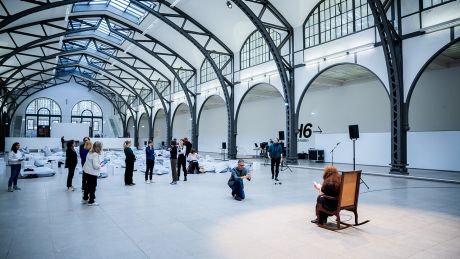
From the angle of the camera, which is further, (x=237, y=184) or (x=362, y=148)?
(x=362, y=148)

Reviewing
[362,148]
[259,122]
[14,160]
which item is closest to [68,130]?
[259,122]

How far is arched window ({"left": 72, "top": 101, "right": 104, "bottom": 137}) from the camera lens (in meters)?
44.0

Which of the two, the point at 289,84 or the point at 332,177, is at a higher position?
the point at 289,84

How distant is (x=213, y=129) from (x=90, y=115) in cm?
2360

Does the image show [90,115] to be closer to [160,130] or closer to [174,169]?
[160,130]

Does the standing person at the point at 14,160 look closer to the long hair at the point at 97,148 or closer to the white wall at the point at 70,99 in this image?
the long hair at the point at 97,148

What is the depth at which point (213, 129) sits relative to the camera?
31547mm

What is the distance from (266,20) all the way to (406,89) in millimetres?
8618

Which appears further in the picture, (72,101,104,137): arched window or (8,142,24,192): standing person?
(72,101,104,137): arched window

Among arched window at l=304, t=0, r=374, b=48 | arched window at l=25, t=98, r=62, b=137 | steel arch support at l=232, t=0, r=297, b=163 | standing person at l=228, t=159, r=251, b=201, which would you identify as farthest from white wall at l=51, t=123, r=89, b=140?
standing person at l=228, t=159, r=251, b=201

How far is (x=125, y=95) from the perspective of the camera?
41.5 m

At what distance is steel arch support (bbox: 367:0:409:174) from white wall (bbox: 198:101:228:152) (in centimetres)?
1897

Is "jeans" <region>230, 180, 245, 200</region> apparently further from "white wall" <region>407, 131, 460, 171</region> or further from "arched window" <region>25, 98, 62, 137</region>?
"arched window" <region>25, 98, 62, 137</region>

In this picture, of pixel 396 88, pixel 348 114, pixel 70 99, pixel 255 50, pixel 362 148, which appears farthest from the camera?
→ pixel 70 99
